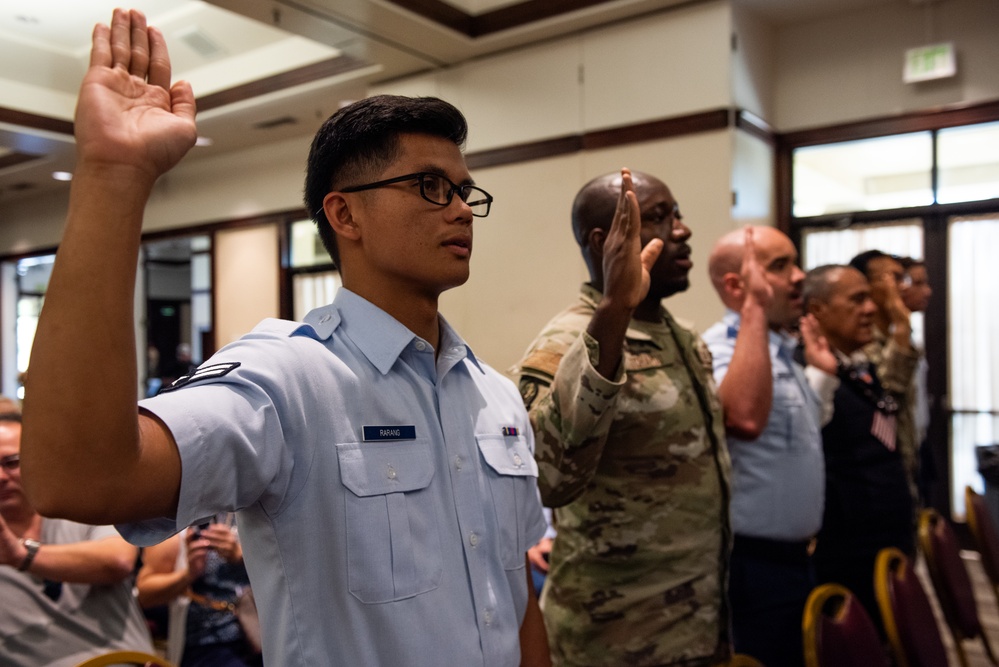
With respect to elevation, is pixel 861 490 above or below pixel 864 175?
below

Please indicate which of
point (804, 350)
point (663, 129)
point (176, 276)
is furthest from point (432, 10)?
point (176, 276)

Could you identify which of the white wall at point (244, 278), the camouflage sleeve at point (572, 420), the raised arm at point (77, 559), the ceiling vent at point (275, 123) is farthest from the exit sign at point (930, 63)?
the white wall at point (244, 278)

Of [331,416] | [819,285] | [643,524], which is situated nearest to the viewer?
[331,416]

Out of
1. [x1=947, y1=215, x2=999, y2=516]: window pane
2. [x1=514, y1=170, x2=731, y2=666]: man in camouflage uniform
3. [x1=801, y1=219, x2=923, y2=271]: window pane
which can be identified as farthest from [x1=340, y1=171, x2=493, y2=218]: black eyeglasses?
[x1=947, y1=215, x2=999, y2=516]: window pane

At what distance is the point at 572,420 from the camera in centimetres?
140

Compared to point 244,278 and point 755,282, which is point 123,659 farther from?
point 244,278

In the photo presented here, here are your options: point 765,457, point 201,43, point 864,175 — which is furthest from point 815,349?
point 201,43

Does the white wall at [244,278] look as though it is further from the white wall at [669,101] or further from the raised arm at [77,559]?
the raised arm at [77,559]

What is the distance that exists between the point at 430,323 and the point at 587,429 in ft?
1.40

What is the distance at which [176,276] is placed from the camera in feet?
43.8

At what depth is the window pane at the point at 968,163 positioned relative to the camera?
4363 millimetres

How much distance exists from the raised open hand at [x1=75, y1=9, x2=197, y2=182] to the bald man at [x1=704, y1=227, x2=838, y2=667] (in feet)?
5.24

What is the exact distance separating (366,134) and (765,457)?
1.57m

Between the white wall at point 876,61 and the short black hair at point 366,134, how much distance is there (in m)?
4.25
